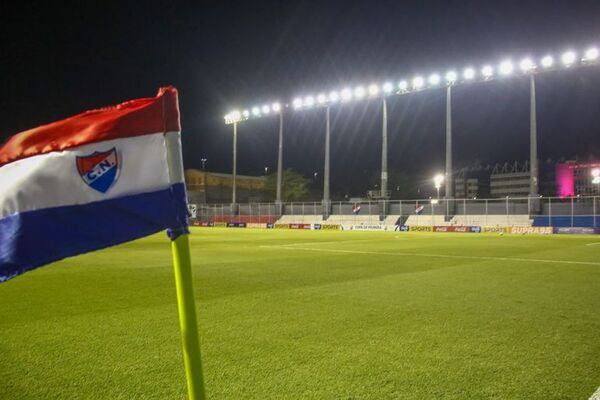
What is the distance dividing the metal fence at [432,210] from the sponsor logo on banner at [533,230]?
4.88 feet

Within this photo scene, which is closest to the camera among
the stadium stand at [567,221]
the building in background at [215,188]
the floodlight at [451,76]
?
the stadium stand at [567,221]

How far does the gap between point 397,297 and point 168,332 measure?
14.8 feet

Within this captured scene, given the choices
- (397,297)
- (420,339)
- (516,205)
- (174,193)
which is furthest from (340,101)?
(174,193)

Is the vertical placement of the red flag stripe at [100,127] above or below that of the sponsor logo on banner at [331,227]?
above

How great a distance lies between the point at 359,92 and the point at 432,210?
14224 mm

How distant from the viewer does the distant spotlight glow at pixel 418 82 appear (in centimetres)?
4437

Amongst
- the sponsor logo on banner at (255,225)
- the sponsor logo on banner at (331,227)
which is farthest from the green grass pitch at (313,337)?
the sponsor logo on banner at (255,225)

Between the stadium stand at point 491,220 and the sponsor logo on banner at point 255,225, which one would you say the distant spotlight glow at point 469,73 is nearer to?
the stadium stand at point 491,220

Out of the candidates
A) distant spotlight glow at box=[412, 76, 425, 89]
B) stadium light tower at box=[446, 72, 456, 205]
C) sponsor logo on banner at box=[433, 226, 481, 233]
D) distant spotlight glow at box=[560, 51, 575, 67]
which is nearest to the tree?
stadium light tower at box=[446, 72, 456, 205]

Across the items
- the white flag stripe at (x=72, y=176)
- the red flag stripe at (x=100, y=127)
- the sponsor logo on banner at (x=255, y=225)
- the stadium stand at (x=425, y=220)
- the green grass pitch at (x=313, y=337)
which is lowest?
the sponsor logo on banner at (x=255, y=225)

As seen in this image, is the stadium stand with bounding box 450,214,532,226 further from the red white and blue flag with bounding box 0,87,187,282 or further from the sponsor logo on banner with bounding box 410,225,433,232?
the red white and blue flag with bounding box 0,87,187,282

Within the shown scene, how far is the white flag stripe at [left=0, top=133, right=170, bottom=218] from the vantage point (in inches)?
80.5

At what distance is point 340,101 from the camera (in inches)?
1996

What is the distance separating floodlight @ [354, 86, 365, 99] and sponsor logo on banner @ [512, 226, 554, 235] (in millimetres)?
19364
